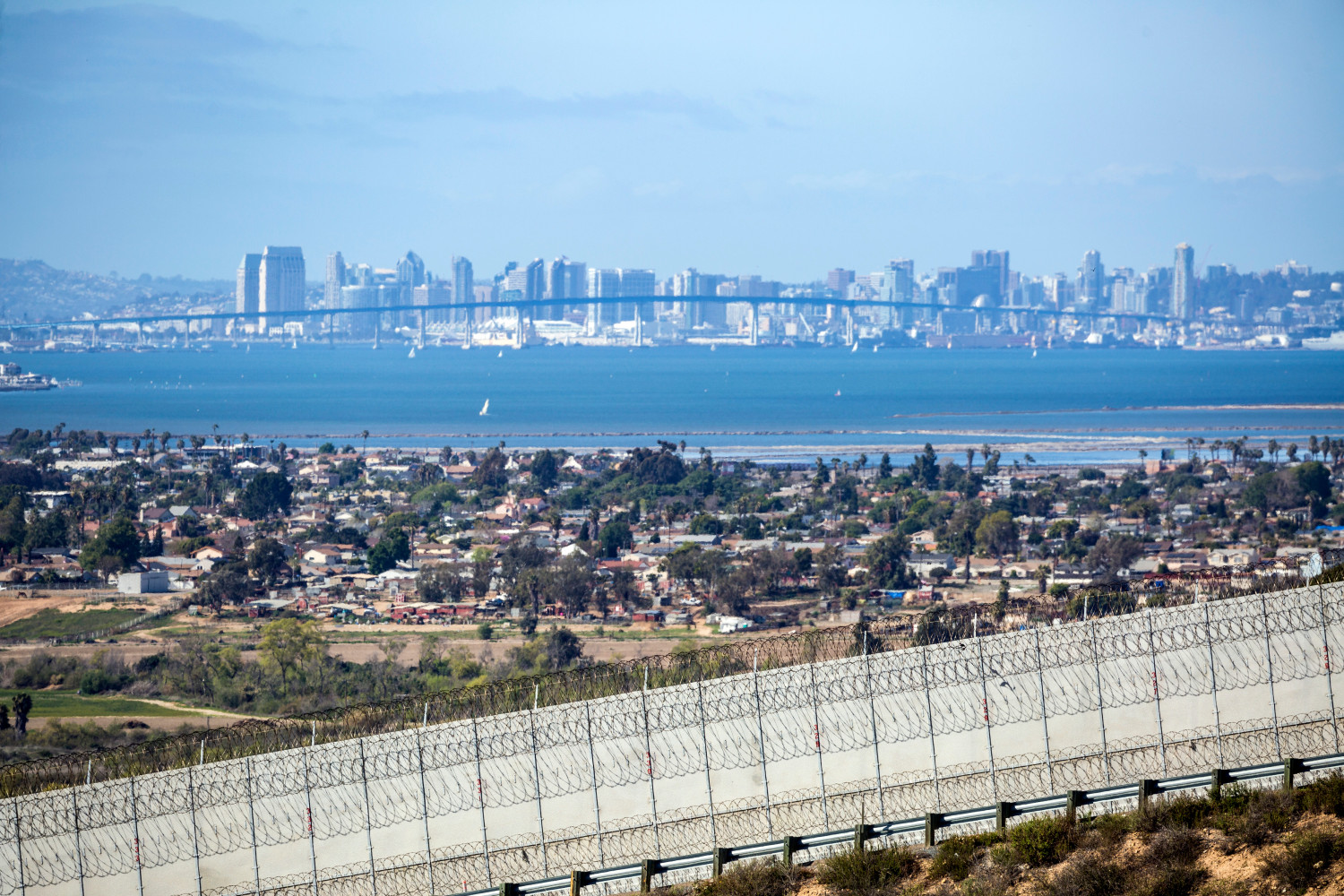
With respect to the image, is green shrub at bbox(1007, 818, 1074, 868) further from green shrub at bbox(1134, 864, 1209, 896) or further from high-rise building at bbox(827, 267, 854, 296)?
high-rise building at bbox(827, 267, 854, 296)

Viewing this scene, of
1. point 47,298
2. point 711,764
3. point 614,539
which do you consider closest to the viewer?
point 711,764

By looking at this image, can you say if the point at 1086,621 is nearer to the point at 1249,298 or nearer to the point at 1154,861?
the point at 1154,861

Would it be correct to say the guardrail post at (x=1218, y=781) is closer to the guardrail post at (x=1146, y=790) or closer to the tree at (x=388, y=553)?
the guardrail post at (x=1146, y=790)

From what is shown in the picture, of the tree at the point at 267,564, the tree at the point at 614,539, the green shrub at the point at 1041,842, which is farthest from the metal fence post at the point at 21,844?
the tree at the point at 614,539

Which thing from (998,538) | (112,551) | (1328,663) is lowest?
(112,551)

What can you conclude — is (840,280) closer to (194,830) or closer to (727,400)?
(727,400)

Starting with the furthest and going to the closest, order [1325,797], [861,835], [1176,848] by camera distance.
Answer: [861,835], [1325,797], [1176,848]

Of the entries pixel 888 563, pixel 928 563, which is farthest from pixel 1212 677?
pixel 928 563

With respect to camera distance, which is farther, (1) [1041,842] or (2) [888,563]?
(2) [888,563]
